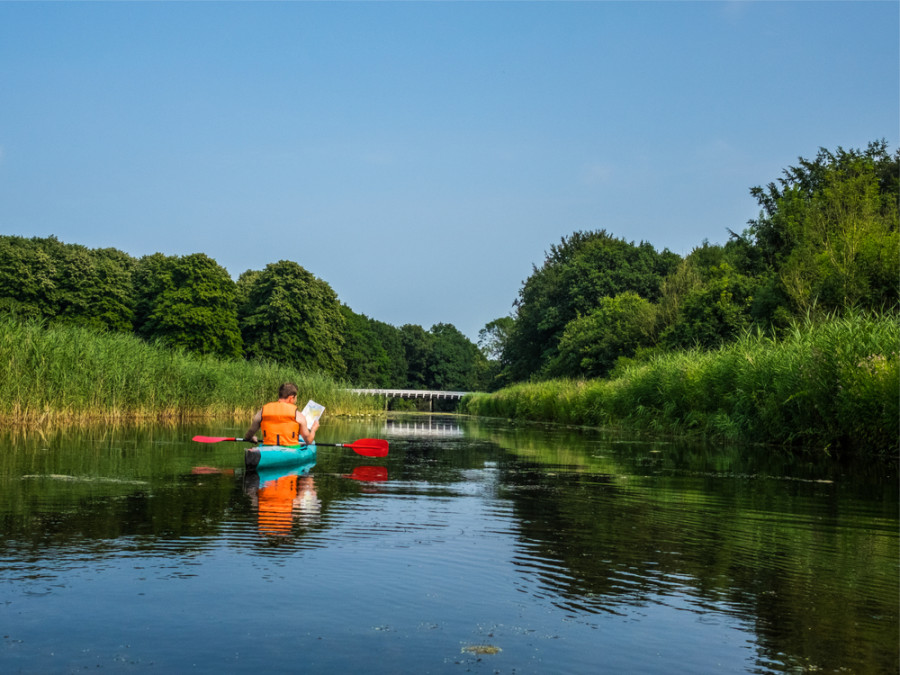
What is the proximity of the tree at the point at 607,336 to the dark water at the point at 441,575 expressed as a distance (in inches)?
1192

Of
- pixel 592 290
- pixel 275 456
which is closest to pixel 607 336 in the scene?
pixel 592 290

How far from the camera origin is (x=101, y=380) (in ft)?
66.1

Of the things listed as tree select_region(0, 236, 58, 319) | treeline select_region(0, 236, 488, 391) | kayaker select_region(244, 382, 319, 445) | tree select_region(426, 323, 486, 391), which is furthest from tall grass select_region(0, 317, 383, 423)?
tree select_region(426, 323, 486, 391)

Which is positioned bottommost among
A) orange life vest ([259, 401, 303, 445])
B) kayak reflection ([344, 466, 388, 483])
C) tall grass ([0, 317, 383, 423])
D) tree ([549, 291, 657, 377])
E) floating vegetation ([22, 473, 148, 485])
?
kayak reflection ([344, 466, 388, 483])

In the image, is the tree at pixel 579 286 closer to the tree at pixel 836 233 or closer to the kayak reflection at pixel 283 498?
the tree at pixel 836 233

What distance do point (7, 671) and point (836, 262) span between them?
2301 cm

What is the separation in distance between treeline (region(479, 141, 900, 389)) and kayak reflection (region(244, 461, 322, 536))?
11147 millimetres

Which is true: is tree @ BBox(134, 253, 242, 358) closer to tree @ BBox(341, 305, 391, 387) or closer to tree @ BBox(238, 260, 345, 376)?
tree @ BBox(238, 260, 345, 376)

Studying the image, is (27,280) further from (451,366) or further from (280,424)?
(451,366)

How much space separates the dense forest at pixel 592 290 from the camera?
25891 mm

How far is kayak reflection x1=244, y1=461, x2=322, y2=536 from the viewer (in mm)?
7086

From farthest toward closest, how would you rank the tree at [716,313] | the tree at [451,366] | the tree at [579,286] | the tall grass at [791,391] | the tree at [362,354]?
the tree at [451,366], the tree at [362,354], the tree at [579,286], the tree at [716,313], the tall grass at [791,391]

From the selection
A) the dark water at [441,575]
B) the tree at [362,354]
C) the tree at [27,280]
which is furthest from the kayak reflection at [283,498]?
the tree at [362,354]

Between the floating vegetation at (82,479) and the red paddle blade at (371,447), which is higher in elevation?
the red paddle blade at (371,447)
